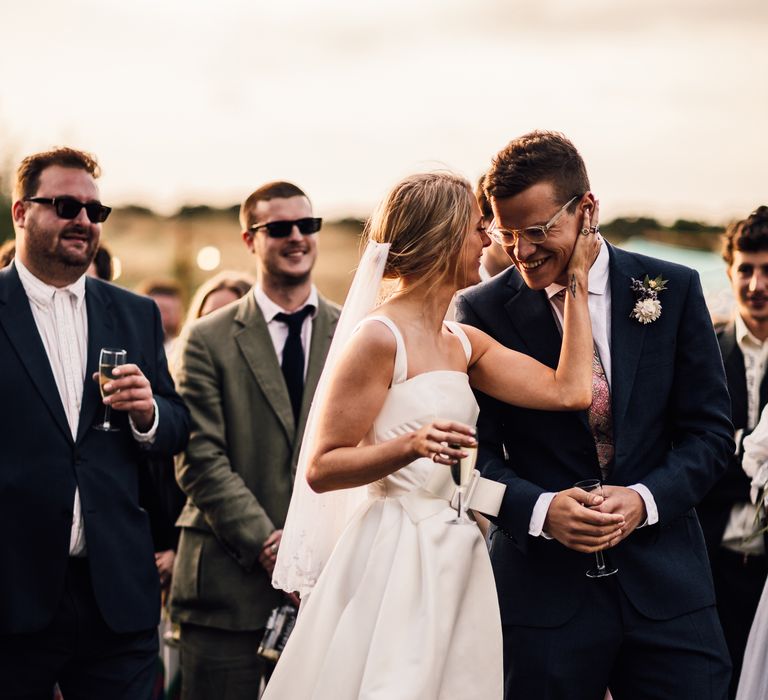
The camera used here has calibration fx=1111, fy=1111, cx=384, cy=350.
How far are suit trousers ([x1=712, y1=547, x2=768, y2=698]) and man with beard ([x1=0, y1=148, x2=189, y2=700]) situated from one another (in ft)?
9.24

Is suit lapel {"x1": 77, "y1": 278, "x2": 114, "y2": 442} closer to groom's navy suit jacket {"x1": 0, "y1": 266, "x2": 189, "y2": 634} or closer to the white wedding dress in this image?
groom's navy suit jacket {"x1": 0, "y1": 266, "x2": 189, "y2": 634}

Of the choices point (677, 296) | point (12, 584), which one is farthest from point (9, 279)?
point (677, 296)

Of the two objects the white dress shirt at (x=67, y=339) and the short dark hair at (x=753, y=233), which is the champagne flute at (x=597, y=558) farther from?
the short dark hair at (x=753, y=233)

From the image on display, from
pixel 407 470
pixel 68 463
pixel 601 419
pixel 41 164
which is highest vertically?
pixel 41 164

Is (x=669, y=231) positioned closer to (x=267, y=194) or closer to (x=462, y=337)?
(x=267, y=194)

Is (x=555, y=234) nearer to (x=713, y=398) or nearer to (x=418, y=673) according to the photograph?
(x=713, y=398)

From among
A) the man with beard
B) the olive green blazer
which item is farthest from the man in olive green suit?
the man with beard

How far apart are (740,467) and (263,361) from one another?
8.35ft

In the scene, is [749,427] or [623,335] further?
[749,427]

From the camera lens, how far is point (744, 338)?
5.95m

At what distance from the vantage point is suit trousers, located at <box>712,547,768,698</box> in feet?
18.3

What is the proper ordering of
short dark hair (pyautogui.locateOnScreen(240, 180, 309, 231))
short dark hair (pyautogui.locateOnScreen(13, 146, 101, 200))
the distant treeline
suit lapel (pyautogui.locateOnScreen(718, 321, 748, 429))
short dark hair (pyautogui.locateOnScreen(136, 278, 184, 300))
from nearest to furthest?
short dark hair (pyautogui.locateOnScreen(13, 146, 101, 200)) < suit lapel (pyautogui.locateOnScreen(718, 321, 748, 429)) < short dark hair (pyautogui.locateOnScreen(240, 180, 309, 231)) < short dark hair (pyautogui.locateOnScreen(136, 278, 184, 300)) < the distant treeline

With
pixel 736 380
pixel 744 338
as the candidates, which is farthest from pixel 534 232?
pixel 744 338

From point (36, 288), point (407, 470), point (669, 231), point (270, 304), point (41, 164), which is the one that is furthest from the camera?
point (669, 231)
